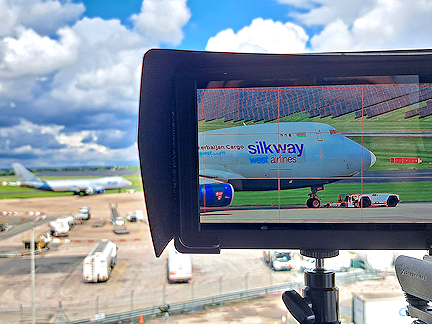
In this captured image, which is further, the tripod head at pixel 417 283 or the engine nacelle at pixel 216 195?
the engine nacelle at pixel 216 195

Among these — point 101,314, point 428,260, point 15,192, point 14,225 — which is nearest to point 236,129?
point 428,260

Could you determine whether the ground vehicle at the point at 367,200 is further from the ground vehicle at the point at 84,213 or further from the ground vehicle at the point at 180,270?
the ground vehicle at the point at 84,213

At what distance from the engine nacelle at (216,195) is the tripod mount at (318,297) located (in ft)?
0.46

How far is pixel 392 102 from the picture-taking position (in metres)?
0.60

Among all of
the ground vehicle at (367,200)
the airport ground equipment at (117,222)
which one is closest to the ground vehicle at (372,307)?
the ground vehicle at (367,200)

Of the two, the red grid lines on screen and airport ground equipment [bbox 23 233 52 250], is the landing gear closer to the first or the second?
the red grid lines on screen

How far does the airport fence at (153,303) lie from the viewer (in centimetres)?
561

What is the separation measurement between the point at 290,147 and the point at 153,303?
252 inches

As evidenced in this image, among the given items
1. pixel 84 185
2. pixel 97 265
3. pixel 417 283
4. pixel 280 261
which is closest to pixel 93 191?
pixel 84 185

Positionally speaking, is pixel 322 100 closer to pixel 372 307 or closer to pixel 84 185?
pixel 372 307

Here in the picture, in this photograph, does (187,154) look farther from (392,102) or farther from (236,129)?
(392,102)

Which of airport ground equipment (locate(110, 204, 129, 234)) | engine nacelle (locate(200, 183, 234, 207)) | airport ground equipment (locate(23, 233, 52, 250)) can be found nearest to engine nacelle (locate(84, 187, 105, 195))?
airport ground equipment (locate(110, 204, 129, 234))

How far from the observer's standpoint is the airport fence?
561 centimetres

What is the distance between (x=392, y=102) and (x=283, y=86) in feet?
0.54
